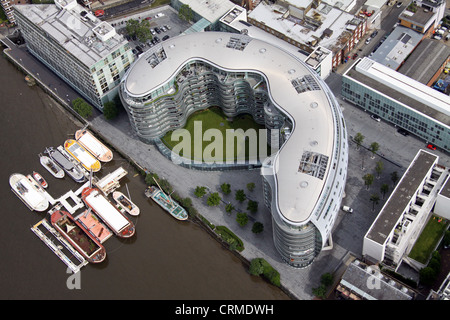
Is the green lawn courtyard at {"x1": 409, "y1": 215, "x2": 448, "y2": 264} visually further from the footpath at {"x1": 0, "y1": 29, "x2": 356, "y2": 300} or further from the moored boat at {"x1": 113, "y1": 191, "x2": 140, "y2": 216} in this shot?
the moored boat at {"x1": 113, "y1": 191, "x2": 140, "y2": 216}

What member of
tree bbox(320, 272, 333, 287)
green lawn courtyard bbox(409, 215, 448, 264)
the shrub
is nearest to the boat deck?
the shrub

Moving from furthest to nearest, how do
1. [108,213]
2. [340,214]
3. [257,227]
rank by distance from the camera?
1. [108,213]
2. [340,214]
3. [257,227]

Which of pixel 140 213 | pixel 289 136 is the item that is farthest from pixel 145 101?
pixel 289 136

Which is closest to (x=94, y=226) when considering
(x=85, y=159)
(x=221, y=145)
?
(x=85, y=159)

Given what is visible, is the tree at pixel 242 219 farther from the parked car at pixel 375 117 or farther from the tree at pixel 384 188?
the parked car at pixel 375 117

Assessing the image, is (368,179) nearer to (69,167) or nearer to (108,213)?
(108,213)

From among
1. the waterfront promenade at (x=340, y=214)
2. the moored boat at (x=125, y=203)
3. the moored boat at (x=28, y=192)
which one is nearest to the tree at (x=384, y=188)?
the waterfront promenade at (x=340, y=214)
